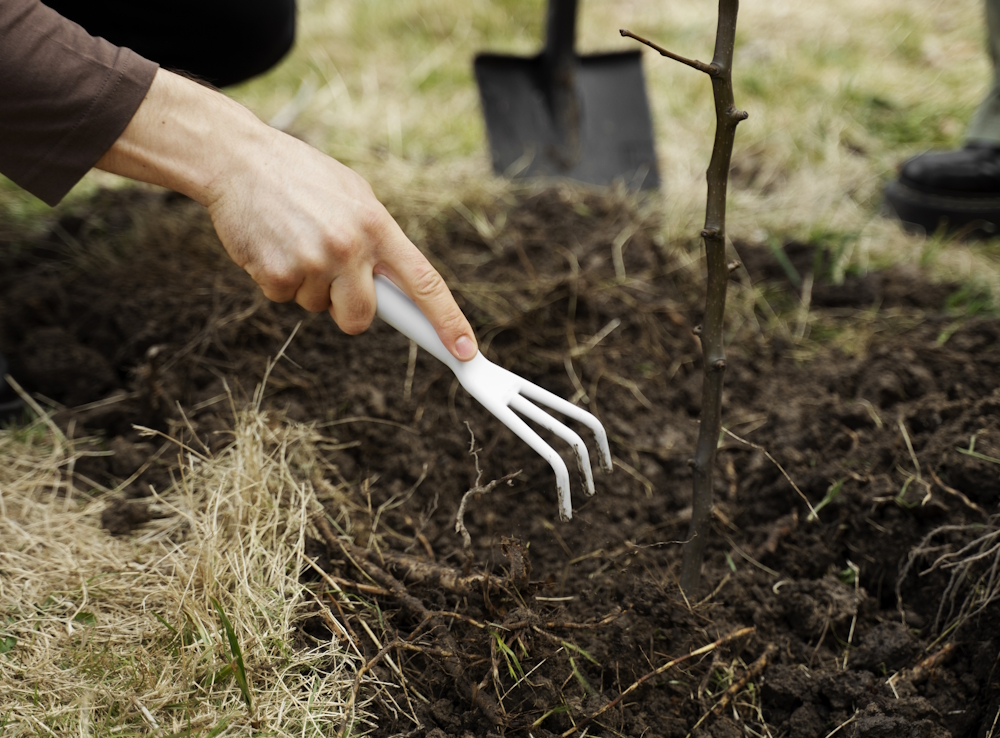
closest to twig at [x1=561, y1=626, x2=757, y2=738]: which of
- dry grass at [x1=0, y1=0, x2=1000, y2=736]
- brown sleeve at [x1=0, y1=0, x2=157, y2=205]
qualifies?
dry grass at [x1=0, y1=0, x2=1000, y2=736]

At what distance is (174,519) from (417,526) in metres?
0.42

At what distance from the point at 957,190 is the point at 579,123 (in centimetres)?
121

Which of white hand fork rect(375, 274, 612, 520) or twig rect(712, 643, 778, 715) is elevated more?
white hand fork rect(375, 274, 612, 520)

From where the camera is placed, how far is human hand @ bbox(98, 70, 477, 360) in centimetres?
103

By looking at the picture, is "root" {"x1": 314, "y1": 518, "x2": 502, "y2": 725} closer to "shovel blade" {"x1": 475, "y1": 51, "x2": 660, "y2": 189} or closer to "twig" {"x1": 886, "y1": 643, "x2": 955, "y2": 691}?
"twig" {"x1": 886, "y1": 643, "x2": 955, "y2": 691}

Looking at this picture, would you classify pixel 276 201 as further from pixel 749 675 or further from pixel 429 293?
pixel 749 675

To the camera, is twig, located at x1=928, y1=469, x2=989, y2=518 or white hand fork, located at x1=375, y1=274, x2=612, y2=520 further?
twig, located at x1=928, y1=469, x2=989, y2=518

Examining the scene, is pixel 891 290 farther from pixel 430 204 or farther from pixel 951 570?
pixel 430 204

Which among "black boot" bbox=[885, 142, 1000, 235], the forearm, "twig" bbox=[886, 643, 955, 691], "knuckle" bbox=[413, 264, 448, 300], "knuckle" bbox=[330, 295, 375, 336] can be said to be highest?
the forearm

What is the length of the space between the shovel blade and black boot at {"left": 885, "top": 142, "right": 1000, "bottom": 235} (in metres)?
0.79

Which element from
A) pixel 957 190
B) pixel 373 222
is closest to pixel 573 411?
pixel 373 222

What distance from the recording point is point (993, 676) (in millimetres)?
1100

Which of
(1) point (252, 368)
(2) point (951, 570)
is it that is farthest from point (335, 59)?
(2) point (951, 570)

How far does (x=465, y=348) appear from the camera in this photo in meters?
1.11
